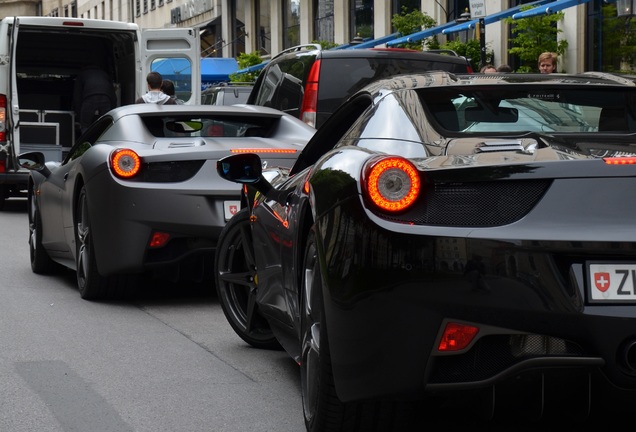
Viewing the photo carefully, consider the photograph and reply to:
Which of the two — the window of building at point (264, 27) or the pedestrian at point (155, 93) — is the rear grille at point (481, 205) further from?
the window of building at point (264, 27)

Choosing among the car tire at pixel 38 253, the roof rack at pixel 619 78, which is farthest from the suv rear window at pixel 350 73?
the roof rack at pixel 619 78

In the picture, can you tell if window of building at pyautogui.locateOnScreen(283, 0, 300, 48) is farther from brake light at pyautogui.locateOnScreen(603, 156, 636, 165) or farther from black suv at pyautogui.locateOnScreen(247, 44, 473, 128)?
brake light at pyautogui.locateOnScreen(603, 156, 636, 165)

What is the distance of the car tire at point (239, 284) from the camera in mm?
6742

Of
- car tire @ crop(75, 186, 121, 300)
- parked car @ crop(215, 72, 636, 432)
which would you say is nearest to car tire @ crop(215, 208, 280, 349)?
car tire @ crop(75, 186, 121, 300)

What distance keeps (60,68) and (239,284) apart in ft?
46.9

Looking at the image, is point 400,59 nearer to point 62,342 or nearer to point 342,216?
point 62,342

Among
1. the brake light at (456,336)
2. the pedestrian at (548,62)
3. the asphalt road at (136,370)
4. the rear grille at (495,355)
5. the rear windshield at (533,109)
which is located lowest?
the asphalt road at (136,370)

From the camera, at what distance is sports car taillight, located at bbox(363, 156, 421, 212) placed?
4.00 metres

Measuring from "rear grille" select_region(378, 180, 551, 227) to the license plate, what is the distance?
0.27m

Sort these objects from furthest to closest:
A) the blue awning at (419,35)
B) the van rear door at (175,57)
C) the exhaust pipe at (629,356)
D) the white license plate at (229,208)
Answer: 1. the blue awning at (419,35)
2. the van rear door at (175,57)
3. the white license plate at (229,208)
4. the exhaust pipe at (629,356)

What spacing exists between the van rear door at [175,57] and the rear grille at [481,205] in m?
14.2

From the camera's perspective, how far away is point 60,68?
67.3 feet

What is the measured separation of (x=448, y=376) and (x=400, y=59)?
934 cm

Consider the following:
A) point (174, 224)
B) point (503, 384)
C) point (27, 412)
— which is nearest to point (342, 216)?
point (503, 384)
